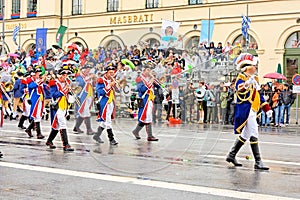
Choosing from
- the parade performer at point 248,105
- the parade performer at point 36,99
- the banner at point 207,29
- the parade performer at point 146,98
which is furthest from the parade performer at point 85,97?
the banner at point 207,29

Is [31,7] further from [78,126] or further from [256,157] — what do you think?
[256,157]

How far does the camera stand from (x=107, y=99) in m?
13.1

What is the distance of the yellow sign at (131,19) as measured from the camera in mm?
35591

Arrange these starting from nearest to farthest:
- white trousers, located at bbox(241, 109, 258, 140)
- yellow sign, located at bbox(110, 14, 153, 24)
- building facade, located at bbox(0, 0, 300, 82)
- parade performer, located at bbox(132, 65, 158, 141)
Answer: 1. white trousers, located at bbox(241, 109, 258, 140)
2. parade performer, located at bbox(132, 65, 158, 141)
3. building facade, located at bbox(0, 0, 300, 82)
4. yellow sign, located at bbox(110, 14, 153, 24)

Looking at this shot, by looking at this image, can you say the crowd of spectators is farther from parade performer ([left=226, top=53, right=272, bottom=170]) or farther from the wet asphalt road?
parade performer ([left=226, top=53, right=272, bottom=170])

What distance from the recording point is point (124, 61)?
16.0 meters

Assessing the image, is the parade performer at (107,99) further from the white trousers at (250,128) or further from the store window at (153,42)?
the white trousers at (250,128)

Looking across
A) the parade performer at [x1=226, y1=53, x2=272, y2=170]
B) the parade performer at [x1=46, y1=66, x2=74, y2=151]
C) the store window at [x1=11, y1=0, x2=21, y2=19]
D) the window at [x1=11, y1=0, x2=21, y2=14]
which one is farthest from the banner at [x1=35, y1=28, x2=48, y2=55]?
the parade performer at [x1=226, y1=53, x2=272, y2=170]

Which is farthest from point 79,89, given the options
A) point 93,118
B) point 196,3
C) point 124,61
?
point 196,3

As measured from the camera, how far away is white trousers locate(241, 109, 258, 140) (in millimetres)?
9625

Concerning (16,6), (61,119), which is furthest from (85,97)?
(16,6)

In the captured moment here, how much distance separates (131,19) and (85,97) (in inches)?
845

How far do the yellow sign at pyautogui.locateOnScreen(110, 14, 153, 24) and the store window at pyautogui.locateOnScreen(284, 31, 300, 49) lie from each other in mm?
9804

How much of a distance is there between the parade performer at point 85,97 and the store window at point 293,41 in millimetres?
15681
